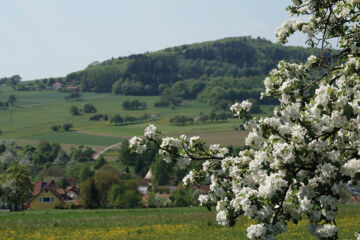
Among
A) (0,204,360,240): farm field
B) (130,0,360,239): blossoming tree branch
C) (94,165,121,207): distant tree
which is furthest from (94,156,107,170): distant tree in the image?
(130,0,360,239): blossoming tree branch

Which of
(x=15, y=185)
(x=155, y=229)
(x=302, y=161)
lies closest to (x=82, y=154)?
(x=15, y=185)

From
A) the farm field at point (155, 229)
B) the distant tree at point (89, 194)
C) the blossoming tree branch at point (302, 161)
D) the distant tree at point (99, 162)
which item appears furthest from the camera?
the distant tree at point (99, 162)

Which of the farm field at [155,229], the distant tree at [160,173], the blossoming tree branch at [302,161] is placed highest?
the blossoming tree branch at [302,161]

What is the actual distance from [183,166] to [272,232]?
308 centimetres

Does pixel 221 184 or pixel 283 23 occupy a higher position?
pixel 283 23

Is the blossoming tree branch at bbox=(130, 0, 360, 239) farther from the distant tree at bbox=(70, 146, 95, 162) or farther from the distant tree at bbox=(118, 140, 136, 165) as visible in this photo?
the distant tree at bbox=(70, 146, 95, 162)

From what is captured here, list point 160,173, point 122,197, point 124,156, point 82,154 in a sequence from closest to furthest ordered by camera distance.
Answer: point 122,197
point 160,173
point 124,156
point 82,154

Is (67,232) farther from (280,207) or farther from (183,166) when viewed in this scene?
(280,207)

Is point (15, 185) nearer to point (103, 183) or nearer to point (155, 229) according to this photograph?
point (103, 183)

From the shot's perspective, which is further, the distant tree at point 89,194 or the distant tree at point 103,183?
the distant tree at point 103,183

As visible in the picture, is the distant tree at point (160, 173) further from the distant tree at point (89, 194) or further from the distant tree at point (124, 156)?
the distant tree at point (89, 194)

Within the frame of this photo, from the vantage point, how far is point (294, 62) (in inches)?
519

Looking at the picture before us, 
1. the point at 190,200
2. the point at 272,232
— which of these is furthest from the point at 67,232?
the point at 190,200

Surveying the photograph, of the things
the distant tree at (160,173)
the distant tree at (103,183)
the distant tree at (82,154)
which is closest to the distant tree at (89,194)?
the distant tree at (103,183)
